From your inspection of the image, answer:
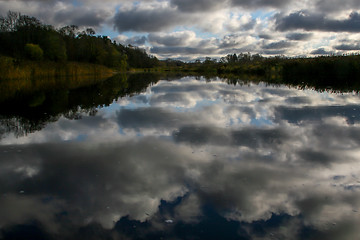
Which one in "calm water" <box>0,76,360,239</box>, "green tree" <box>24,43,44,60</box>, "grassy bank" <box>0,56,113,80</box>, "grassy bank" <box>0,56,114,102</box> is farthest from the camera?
"green tree" <box>24,43,44,60</box>

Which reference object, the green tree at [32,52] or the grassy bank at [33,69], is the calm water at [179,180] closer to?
the grassy bank at [33,69]

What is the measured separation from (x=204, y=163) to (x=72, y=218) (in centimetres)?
314

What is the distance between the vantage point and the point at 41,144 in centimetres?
786

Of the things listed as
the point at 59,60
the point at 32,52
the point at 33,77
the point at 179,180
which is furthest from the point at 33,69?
the point at 179,180

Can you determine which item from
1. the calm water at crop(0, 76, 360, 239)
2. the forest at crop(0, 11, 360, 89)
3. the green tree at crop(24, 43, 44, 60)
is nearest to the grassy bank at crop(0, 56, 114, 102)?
the forest at crop(0, 11, 360, 89)

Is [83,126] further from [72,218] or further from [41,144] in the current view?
[72,218]

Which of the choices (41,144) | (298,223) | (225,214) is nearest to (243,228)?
(225,214)

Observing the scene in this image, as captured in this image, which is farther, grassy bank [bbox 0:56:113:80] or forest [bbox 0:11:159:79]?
forest [bbox 0:11:159:79]

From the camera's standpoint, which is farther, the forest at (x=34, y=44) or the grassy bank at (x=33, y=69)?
the forest at (x=34, y=44)

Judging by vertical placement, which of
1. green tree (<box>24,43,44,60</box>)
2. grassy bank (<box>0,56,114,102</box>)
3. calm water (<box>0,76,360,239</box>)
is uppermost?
green tree (<box>24,43,44,60</box>)

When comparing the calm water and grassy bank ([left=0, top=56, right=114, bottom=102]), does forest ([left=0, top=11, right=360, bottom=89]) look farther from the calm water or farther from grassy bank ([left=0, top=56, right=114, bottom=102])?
the calm water

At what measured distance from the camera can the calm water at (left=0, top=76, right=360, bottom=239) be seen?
157 inches

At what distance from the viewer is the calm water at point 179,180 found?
3977 millimetres

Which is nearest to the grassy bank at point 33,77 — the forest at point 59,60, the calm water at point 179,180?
the forest at point 59,60
